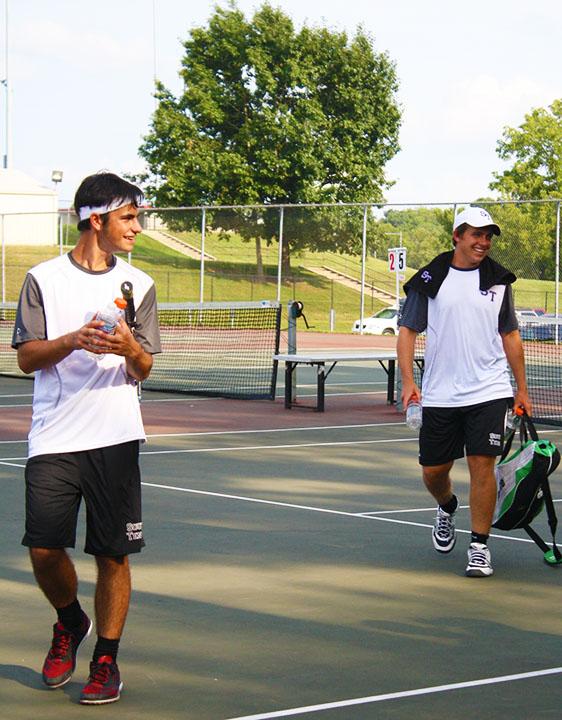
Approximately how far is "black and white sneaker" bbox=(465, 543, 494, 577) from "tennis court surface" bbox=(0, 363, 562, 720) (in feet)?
0.29

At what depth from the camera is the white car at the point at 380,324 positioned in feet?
129

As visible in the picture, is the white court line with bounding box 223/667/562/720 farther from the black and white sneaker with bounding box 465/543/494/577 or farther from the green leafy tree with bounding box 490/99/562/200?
the green leafy tree with bounding box 490/99/562/200

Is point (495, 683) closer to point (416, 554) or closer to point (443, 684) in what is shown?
point (443, 684)

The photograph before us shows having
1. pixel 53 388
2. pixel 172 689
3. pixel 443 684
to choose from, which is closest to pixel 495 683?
pixel 443 684

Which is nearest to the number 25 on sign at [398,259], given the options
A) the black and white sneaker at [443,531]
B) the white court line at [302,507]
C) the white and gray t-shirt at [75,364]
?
the white court line at [302,507]

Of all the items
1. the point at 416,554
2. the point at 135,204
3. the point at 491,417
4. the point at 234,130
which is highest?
the point at 234,130

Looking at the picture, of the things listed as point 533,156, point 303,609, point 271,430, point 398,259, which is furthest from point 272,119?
point 303,609

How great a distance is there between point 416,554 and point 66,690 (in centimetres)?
330

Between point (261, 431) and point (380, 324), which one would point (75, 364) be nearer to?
point (261, 431)

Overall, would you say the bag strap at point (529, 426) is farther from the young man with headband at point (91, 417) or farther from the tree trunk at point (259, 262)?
the tree trunk at point (259, 262)

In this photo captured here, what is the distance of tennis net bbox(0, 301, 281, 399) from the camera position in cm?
2077

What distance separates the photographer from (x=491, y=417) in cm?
770

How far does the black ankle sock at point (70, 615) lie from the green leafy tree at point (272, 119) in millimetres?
55410

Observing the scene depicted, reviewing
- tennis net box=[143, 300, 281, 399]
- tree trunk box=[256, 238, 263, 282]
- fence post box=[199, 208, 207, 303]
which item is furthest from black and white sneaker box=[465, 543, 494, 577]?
tree trunk box=[256, 238, 263, 282]
